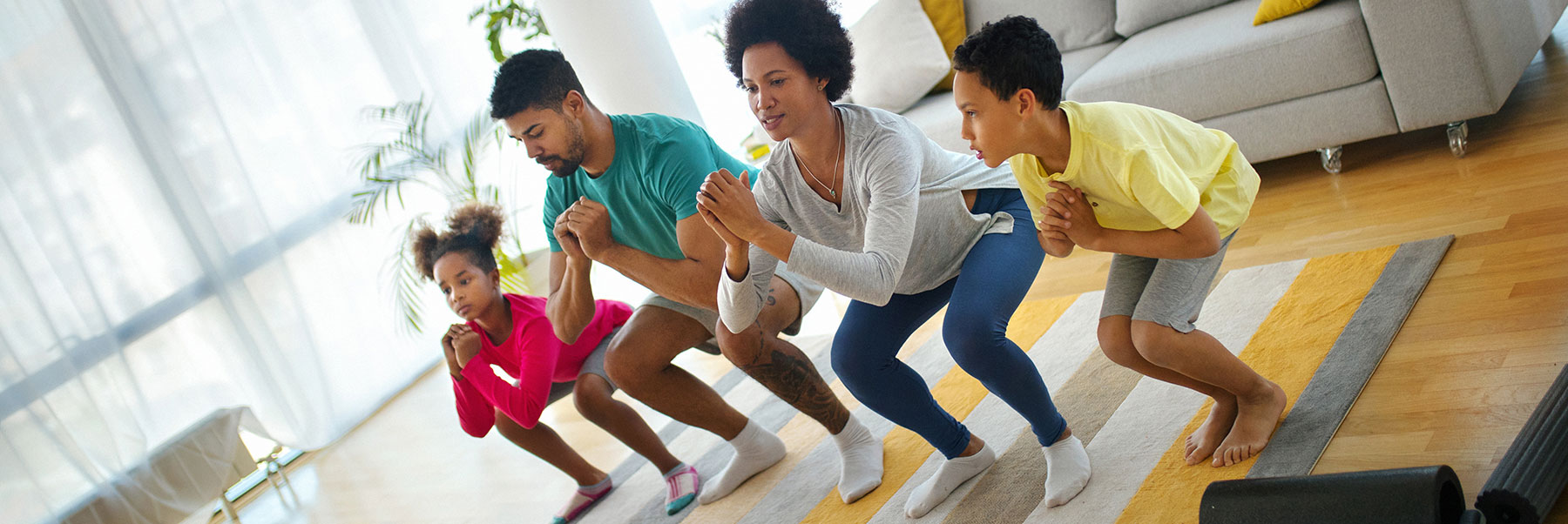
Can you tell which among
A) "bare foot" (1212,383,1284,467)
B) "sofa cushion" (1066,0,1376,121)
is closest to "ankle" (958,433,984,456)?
"bare foot" (1212,383,1284,467)

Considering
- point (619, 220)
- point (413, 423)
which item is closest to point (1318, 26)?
point (619, 220)

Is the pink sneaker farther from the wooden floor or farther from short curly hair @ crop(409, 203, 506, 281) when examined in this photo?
short curly hair @ crop(409, 203, 506, 281)

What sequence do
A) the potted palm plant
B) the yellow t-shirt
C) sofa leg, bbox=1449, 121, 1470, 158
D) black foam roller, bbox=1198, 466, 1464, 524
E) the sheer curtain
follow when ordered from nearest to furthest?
black foam roller, bbox=1198, 466, 1464, 524, the yellow t-shirt, sofa leg, bbox=1449, 121, 1470, 158, the sheer curtain, the potted palm plant

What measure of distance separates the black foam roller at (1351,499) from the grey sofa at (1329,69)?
1.67 metres

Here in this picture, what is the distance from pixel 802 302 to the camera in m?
2.40

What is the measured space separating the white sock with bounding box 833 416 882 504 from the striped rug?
24 mm

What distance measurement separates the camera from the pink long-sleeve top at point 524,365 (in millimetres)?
2463

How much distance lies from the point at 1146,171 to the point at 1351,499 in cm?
50

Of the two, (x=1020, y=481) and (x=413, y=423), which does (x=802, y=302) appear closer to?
(x=1020, y=481)

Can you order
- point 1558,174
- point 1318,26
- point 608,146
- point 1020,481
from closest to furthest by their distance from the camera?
point 1020,481 → point 608,146 → point 1558,174 → point 1318,26

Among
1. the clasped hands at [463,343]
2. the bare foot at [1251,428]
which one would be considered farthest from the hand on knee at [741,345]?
the bare foot at [1251,428]

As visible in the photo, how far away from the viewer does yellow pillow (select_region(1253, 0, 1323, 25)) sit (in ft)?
9.41

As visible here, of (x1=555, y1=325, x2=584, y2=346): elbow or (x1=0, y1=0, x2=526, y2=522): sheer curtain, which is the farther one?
(x1=0, y1=0, x2=526, y2=522): sheer curtain

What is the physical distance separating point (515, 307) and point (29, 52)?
5.93 ft
